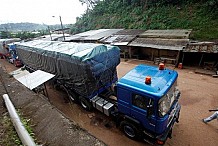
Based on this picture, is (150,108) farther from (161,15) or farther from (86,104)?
(161,15)

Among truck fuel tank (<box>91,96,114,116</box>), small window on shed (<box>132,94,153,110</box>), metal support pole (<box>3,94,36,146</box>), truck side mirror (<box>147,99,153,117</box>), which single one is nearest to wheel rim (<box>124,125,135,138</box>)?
truck fuel tank (<box>91,96,114,116</box>)

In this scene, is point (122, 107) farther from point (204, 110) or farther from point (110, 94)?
point (204, 110)

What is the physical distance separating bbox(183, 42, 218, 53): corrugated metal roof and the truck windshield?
875cm

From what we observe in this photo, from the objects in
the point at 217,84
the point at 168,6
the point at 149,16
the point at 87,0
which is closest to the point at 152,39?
the point at 217,84

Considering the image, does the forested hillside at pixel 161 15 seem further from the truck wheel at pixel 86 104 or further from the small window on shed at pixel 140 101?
the small window on shed at pixel 140 101

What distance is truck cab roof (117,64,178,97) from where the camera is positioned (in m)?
4.55

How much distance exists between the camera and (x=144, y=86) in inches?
186

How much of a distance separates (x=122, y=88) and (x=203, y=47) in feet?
34.1

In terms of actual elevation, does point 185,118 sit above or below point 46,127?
below

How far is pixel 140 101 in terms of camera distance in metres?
4.92

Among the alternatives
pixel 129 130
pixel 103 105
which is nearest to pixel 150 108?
pixel 129 130

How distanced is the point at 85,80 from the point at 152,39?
11.4 m

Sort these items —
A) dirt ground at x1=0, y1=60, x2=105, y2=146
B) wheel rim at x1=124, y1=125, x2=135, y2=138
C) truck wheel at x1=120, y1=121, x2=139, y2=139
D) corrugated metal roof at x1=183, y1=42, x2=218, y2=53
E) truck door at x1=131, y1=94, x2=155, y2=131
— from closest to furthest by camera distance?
dirt ground at x1=0, y1=60, x2=105, y2=146, truck door at x1=131, y1=94, x2=155, y2=131, truck wheel at x1=120, y1=121, x2=139, y2=139, wheel rim at x1=124, y1=125, x2=135, y2=138, corrugated metal roof at x1=183, y1=42, x2=218, y2=53

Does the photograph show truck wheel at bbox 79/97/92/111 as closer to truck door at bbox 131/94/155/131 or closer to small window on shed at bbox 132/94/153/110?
truck door at bbox 131/94/155/131
